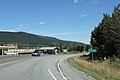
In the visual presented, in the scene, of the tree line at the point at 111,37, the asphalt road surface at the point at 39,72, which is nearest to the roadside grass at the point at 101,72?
the asphalt road surface at the point at 39,72

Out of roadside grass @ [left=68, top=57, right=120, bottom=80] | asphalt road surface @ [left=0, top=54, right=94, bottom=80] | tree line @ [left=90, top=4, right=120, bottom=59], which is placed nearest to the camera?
asphalt road surface @ [left=0, top=54, right=94, bottom=80]

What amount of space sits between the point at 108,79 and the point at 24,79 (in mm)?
4550

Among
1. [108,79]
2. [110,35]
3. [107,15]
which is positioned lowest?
[108,79]

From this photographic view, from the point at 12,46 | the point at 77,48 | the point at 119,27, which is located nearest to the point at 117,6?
the point at 119,27

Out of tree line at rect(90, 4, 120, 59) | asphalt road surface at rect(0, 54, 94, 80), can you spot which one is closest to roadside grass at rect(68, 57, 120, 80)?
asphalt road surface at rect(0, 54, 94, 80)

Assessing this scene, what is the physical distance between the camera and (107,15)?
240 feet

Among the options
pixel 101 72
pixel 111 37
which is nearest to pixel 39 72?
pixel 101 72

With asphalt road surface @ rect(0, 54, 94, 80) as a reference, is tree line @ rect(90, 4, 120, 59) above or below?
above

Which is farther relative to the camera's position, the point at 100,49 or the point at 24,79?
the point at 100,49

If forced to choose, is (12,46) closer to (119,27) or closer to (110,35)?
(110,35)

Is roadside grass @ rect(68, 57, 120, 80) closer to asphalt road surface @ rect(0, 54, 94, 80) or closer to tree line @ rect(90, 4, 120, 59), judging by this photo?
asphalt road surface @ rect(0, 54, 94, 80)

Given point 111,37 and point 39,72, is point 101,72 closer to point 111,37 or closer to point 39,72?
point 39,72

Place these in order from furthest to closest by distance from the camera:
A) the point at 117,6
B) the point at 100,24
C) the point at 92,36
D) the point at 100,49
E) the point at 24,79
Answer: the point at 92,36 < the point at 100,24 < the point at 100,49 < the point at 117,6 < the point at 24,79

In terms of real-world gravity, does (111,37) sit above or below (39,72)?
above
